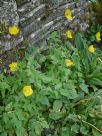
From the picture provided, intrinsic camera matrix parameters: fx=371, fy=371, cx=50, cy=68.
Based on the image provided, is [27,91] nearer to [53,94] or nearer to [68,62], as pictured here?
[53,94]

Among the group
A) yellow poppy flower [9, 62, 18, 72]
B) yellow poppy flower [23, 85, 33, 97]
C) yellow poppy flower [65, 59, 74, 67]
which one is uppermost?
yellow poppy flower [65, 59, 74, 67]

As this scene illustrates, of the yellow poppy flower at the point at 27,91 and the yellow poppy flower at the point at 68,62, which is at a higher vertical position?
the yellow poppy flower at the point at 68,62

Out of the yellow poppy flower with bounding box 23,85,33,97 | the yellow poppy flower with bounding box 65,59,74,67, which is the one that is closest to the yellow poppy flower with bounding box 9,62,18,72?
the yellow poppy flower with bounding box 23,85,33,97

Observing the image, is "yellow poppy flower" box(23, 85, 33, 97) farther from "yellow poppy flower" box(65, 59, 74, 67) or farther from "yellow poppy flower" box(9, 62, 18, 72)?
"yellow poppy flower" box(65, 59, 74, 67)

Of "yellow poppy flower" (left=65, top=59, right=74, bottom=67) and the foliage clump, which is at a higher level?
"yellow poppy flower" (left=65, top=59, right=74, bottom=67)

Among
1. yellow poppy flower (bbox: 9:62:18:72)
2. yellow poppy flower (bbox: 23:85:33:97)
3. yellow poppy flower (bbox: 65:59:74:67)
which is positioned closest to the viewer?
yellow poppy flower (bbox: 23:85:33:97)

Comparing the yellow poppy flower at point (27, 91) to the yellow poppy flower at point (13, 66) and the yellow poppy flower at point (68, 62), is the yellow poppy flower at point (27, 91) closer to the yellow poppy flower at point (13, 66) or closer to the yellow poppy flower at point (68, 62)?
the yellow poppy flower at point (13, 66)

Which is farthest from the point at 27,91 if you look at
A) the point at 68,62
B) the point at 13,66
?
the point at 68,62

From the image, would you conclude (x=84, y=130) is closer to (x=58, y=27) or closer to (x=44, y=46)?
(x=44, y=46)

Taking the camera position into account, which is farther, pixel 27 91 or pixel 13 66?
pixel 13 66

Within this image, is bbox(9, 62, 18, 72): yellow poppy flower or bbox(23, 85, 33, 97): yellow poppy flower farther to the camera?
bbox(9, 62, 18, 72): yellow poppy flower

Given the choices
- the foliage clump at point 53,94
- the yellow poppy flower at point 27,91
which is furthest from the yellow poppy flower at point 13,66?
the yellow poppy flower at point 27,91

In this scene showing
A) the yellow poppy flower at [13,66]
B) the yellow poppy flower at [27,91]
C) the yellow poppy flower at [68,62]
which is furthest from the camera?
the yellow poppy flower at [68,62]

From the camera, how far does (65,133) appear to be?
143 inches
